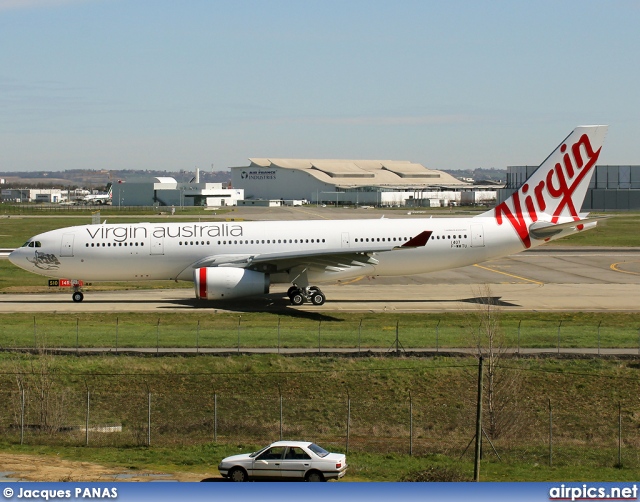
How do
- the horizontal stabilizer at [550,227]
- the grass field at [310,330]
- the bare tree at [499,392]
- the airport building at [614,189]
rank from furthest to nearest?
the airport building at [614,189]
the horizontal stabilizer at [550,227]
the grass field at [310,330]
the bare tree at [499,392]

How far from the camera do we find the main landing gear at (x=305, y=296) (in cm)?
4997

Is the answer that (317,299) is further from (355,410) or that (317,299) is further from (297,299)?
(355,410)

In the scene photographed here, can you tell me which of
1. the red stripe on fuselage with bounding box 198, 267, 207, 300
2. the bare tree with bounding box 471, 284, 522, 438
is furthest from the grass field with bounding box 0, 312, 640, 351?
the bare tree with bounding box 471, 284, 522, 438

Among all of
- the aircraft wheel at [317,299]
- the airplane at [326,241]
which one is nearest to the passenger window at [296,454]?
the airplane at [326,241]

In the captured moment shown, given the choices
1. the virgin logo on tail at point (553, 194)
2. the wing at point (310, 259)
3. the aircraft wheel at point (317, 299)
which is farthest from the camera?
the virgin logo on tail at point (553, 194)

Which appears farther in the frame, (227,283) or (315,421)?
(227,283)

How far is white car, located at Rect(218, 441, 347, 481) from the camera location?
2317 centimetres

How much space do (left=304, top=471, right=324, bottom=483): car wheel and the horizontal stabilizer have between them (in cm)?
3080

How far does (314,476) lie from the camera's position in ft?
76.2

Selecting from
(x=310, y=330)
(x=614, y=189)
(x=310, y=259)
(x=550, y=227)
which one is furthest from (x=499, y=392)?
(x=614, y=189)

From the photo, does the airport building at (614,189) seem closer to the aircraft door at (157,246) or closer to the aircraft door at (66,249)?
the aircraft door at (157,246)

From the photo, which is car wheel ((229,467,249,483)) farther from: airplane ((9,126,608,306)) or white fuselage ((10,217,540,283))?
white fuselage ((10,217,540,283))

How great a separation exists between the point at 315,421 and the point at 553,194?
25.9 meters

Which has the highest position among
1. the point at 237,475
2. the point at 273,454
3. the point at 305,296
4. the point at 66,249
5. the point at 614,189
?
the point at 614,189
